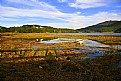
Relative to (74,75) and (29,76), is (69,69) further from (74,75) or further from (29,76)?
(29,76)

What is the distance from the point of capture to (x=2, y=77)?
491 inches

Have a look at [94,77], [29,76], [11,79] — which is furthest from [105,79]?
[11,79]

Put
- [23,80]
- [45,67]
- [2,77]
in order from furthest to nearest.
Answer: [45,67], [2,77], [23,80]

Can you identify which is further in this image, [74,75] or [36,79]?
[74,75]

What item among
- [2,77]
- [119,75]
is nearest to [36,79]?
[2,77]

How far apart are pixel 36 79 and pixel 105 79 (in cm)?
438

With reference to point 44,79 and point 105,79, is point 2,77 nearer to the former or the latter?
point 44,79

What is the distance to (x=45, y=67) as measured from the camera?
16297 mm

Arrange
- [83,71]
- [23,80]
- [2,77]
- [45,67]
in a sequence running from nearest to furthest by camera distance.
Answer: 1. [23,80]
2. [2,77]
3. [83,71]
4. [45,67]

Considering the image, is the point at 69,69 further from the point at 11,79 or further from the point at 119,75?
the point at 11,79

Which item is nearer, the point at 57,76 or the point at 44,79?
the point at 44,79

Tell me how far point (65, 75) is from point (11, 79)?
12.2 feet

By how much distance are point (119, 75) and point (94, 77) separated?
208 centimetres

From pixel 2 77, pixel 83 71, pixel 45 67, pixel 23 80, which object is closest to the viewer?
pixel 23 80
